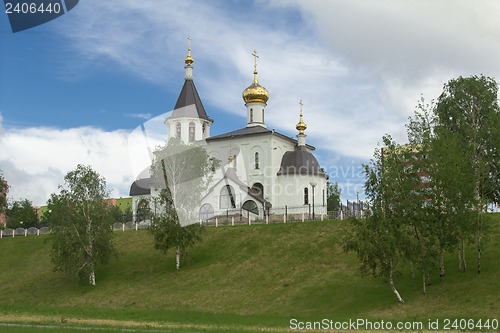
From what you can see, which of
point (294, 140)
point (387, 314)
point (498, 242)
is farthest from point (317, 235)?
point (294, 140)

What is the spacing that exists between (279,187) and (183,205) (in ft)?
64.2

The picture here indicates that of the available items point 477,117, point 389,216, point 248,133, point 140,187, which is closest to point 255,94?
point 248,133

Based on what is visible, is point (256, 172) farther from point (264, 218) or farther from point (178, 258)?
point (178, 258)

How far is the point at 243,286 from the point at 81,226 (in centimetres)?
1326

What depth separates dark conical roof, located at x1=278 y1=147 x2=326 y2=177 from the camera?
2359 inches

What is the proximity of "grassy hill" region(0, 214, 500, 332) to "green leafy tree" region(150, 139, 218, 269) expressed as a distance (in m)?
1.98

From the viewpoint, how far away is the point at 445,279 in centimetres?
2934

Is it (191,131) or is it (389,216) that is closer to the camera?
(389,216)

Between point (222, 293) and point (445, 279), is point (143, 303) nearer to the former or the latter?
point (222, 293)

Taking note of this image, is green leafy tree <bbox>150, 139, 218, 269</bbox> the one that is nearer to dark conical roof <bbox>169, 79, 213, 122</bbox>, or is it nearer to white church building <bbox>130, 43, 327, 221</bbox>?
white church building <bbox>130, 43, 327, 221</bbox>

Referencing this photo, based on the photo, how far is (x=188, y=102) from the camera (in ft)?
234

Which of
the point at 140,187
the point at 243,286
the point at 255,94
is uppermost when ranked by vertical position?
the point at 255,94

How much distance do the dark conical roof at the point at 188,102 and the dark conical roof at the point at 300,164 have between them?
1510 centimetres

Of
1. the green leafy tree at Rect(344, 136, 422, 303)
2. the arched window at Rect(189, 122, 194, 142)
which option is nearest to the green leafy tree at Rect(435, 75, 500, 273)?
the green leafy tree at Rect(344, 136, 422, 303)
